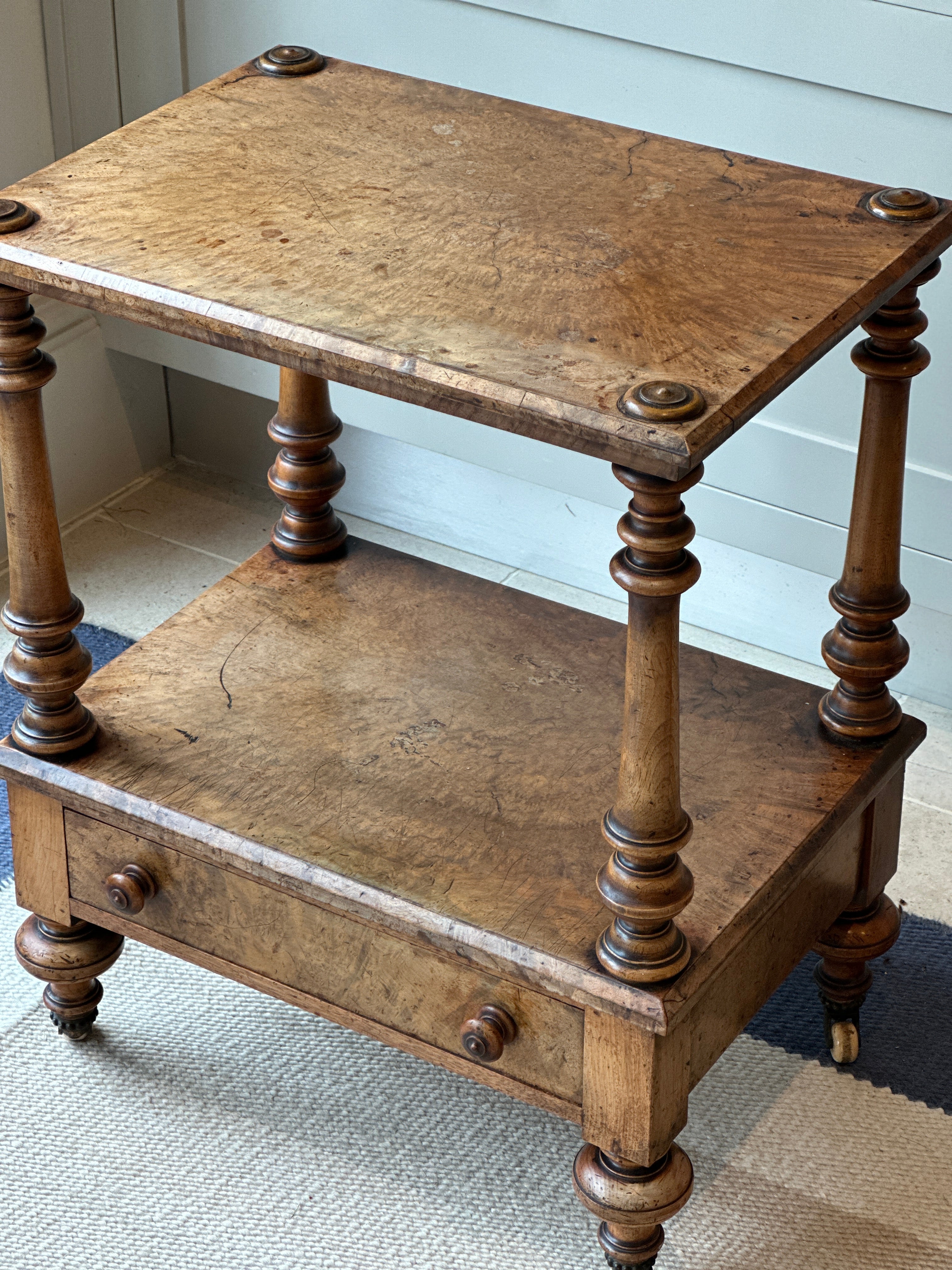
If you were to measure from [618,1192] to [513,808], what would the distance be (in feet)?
0.98

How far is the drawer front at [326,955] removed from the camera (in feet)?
4.17

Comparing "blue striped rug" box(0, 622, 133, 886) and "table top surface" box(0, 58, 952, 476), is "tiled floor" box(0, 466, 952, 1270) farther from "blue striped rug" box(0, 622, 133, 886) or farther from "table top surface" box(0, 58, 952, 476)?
"table top surface" box(0, 58, 952, 476)

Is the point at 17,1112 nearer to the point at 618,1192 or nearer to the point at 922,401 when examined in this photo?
the point at 618,1192

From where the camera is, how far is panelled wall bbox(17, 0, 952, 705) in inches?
67.1

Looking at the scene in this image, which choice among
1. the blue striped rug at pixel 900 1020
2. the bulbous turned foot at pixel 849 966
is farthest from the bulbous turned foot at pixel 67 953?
the bulbous turned foot at pixel 849 966

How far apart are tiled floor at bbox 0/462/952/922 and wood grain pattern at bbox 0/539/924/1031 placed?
0.54 m

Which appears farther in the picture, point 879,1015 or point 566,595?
point 566,595

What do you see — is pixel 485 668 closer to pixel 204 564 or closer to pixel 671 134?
pixel 671 134

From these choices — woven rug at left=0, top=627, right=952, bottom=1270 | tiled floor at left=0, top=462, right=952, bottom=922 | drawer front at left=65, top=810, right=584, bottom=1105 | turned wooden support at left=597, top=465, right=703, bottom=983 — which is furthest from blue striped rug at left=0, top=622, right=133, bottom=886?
turned wooden support at left=597, top=465, right=703, bottom=983

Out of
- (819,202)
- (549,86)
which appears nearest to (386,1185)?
(819,202)

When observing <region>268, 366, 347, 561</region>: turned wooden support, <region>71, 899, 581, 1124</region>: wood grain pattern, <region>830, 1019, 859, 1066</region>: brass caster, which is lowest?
<region>830, 1019, 859, 1066</region>: brass caster

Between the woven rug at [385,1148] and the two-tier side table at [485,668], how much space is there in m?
0.07

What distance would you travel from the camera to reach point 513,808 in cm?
135

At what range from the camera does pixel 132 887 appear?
4.53ft
